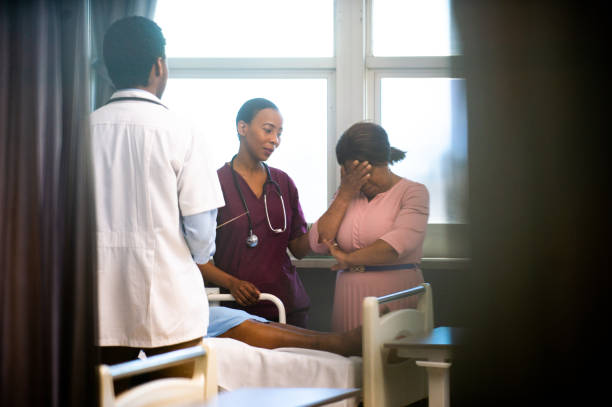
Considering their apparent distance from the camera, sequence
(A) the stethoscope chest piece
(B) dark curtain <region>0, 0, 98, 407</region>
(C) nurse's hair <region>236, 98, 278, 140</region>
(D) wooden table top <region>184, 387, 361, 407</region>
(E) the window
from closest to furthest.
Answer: (B) dark curtain <region>0, 0, 98, 407</region>, (D) wooden table top <region>184, 387, 361, 407</region>, (A) the stethoscope chest piece, (C) nurse's hair <region>236, 98, 278, 140</region>, (E) the window

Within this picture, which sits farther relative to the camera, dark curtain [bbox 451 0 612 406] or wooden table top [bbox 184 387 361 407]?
wooden table top [bbox 184 387 361 407]

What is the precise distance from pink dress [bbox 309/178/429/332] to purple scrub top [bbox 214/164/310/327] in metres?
0.24

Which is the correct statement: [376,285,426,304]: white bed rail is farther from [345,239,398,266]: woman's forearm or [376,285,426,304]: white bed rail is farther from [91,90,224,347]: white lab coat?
[91,90,224,347]: white lab coat

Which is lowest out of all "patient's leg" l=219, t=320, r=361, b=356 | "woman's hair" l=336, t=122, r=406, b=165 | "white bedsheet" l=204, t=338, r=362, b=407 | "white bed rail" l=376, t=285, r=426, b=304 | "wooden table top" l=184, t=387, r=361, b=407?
"white bedsheet" l=204, t=338, r=362, b=407

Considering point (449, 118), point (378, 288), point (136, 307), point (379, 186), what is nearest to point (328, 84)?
point (379, 186)

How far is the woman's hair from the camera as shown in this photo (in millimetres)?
2193

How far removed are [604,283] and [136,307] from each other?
3.68 feet

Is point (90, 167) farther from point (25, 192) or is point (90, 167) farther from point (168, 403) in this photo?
point (168, 403)

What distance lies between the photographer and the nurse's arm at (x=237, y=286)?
2.14 metres

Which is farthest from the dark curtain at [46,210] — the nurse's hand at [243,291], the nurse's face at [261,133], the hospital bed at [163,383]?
the nurse's face at [261,133]

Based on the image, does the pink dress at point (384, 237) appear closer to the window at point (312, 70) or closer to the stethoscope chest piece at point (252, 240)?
the stethoscope chest piece at point (252, 240)

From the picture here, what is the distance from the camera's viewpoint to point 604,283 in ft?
1.92

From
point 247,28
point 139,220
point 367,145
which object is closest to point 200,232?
point 139,220

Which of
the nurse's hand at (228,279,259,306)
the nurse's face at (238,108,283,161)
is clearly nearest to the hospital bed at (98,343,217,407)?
the nurse's hand at (228,279,259,306)
